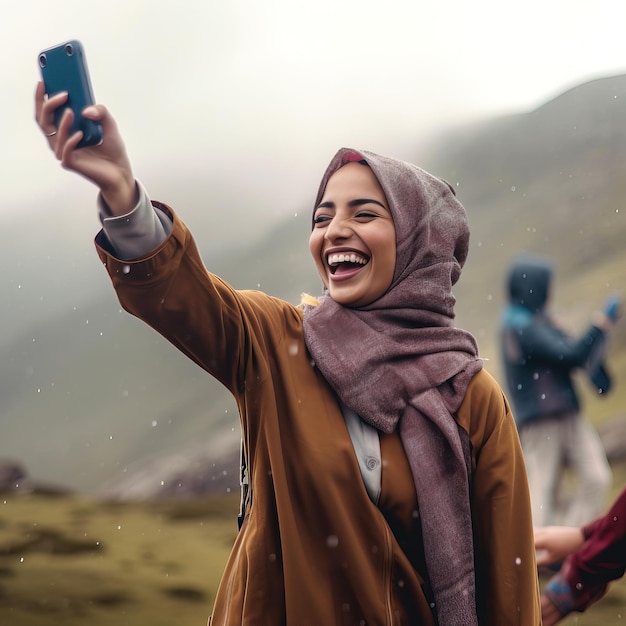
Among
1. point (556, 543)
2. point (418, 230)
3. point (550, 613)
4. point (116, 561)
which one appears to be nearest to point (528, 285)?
point (556, 543)

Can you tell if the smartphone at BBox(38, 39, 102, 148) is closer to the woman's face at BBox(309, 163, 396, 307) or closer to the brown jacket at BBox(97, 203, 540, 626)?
the brown jacket at BBox(97, 203, 540, 626)

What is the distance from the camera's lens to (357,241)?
A: 5.61ft

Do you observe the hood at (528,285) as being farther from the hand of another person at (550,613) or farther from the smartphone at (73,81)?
the smartphone at (73,81)

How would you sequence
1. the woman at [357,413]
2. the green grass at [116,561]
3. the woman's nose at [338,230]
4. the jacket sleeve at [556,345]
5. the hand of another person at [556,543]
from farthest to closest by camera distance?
1. the green grass at [116,561]
2. the jacket sleeve at [556,345]
3. the hand of another person at [556,543]
4. the woman's nose at [338,230]
5. the woman at [357,413]

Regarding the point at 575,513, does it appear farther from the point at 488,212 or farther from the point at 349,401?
the point at 488,212

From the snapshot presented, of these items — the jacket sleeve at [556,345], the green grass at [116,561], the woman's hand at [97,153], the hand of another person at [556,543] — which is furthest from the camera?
the green grass at [116,561]

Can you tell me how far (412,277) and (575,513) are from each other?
2.33 meters

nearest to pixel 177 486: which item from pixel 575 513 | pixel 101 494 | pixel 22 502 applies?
pixel 101 494

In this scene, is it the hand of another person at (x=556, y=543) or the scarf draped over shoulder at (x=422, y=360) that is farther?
the hand of another person at (x=556, y=543)

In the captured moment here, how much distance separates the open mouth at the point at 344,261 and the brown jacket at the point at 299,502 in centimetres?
15

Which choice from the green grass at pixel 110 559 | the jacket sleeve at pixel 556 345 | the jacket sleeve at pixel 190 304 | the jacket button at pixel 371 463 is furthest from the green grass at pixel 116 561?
the jacket sleeve at pixel 190 304

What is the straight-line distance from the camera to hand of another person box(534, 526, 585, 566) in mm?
2684

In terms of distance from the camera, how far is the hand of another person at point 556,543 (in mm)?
2684

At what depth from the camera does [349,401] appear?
1612 mm
